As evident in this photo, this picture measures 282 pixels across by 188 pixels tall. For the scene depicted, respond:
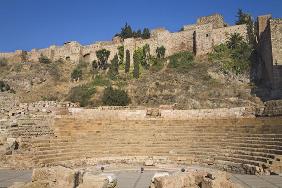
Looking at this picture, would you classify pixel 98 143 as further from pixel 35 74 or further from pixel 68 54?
pixel 68 54

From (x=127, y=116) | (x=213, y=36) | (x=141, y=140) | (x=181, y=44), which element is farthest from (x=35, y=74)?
(x=141, y=140)

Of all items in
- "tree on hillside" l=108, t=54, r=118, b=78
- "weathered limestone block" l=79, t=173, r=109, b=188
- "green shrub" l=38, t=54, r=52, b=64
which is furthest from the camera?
"green shrub" l=38, t=54, r=52, b=64

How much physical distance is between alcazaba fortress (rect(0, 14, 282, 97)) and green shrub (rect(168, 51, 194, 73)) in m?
1.06

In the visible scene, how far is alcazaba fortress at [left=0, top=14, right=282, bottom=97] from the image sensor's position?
2848 centimetres

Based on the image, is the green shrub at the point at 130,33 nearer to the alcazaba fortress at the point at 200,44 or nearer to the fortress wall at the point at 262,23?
the alcazaba fortress at the point at 200,44

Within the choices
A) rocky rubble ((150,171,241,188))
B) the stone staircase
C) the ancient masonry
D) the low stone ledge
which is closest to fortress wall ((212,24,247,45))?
the ancient masonry

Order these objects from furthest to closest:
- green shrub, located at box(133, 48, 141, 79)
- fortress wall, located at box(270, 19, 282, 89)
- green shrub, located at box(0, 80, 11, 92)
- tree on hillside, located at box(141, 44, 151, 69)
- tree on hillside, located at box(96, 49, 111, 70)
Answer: tree on hillside, located at box(96, 49, 111, 70)
green shrub, located at box(0, 80, 11, 92)
tree on hillside, located at box(141, 44, 151, 69)
green shrub, located at box(133, 48, 141, 79)
fortress wall, located at box(270, 19, 282, 89)

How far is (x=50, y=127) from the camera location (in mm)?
19250

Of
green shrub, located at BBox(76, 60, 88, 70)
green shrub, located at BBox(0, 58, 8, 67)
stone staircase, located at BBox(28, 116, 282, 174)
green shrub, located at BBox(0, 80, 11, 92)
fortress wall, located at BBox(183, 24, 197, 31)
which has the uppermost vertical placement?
fortress wall, located at BBox(183, 24, 197, 31)

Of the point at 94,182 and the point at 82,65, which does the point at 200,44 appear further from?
the point at 94,182

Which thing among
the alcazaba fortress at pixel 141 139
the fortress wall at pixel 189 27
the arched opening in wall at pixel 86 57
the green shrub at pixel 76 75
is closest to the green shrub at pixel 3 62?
the arched opening in wall at pixel 86 57

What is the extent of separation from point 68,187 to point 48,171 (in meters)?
0.69

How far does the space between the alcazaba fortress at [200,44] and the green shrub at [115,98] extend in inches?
459

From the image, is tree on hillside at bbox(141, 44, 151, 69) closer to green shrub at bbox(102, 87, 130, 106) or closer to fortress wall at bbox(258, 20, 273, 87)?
green shrub at bbox(102, 87, 130, 106)
